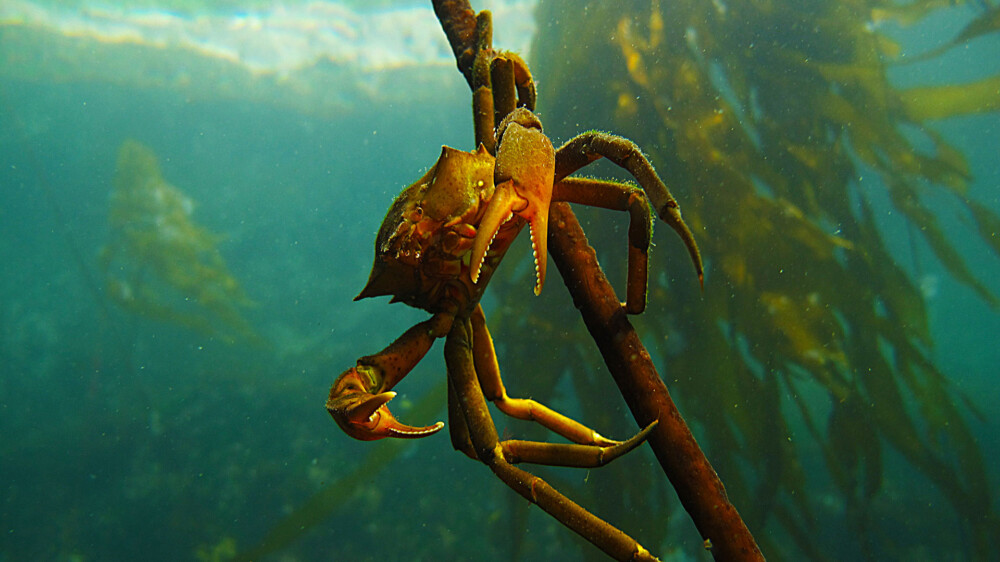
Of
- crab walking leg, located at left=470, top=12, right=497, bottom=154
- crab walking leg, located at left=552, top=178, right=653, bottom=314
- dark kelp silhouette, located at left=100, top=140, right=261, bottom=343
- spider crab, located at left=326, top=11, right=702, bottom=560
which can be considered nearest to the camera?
spider crab, located at left=326, top=11, right=702, bottom=560

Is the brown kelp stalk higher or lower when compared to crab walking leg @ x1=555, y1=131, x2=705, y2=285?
lower

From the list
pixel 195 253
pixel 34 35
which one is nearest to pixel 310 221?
pixel 195 253

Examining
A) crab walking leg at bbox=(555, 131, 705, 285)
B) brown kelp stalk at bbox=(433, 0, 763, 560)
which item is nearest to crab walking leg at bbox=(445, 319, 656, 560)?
brown kelp stalk at bbox=(433, 0, 763, 560)

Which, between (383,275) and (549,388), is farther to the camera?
(549,388)

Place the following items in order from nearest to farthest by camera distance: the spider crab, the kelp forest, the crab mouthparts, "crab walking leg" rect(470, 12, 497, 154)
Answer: the crab mouthparts
the spider crab
"crab walking leg" rect(470, 12, 497, 154)
the kelp forest

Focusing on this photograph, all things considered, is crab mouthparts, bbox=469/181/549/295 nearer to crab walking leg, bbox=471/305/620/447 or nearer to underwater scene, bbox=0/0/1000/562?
underwater scene, bbox=0/0/1000/562

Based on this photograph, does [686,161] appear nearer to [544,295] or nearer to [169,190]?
[544,295]
